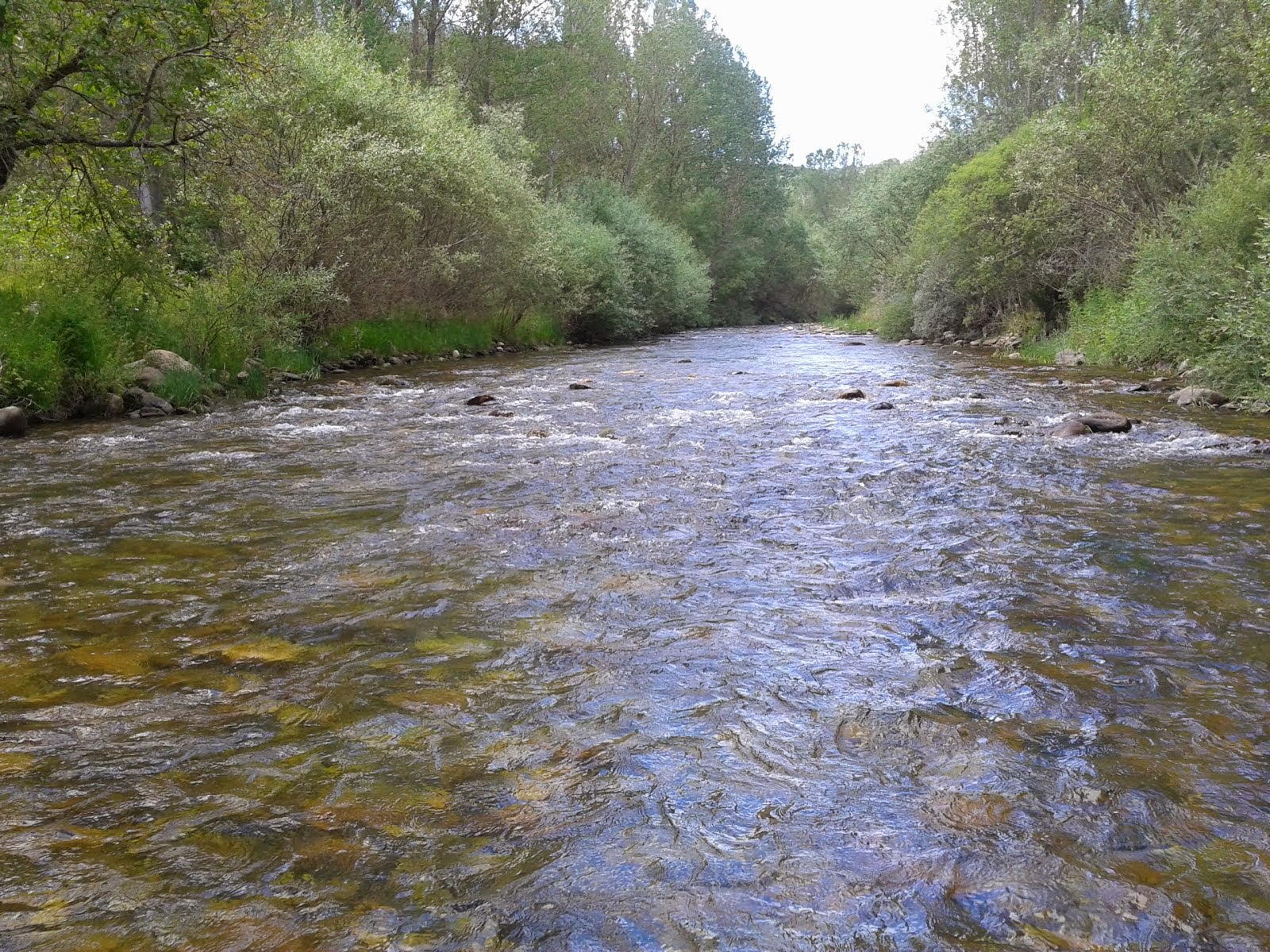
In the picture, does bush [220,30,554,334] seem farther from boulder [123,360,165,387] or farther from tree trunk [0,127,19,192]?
boulder [123,360,165,387]

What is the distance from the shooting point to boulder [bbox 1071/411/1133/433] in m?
12.4

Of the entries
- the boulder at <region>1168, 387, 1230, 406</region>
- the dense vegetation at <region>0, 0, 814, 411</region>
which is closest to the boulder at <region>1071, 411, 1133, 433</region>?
the boulder at <region>1168, 387, 1230, 406</region>

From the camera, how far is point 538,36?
137 ft

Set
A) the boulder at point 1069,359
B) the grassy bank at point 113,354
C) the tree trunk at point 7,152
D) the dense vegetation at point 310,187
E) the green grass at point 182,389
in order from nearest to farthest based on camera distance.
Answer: the tree trunk at point 7,152 < the dense vegetation at point 310,187 < the grassy bank at point 113,354 < the green grass at point 182,389 < the boulder at point 1069,359

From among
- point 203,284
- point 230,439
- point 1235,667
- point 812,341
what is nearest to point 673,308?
point 812,341

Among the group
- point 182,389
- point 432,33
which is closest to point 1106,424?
point 182,389

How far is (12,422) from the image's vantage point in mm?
11742

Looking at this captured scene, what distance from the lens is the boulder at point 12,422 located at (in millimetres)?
11672

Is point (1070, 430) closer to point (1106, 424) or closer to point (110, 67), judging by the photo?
point (1106, 424)

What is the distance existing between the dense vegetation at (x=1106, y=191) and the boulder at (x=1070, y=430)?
363 centimetres

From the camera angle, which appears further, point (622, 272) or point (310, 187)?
point (622, 272)

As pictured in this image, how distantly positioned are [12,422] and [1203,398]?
1791cm

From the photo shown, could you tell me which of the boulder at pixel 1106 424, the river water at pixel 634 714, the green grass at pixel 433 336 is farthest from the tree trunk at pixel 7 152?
the boulder at pixel 1106 424

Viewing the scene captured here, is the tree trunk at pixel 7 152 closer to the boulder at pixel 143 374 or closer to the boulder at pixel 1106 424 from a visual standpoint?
the boulder at pixel 143 374
